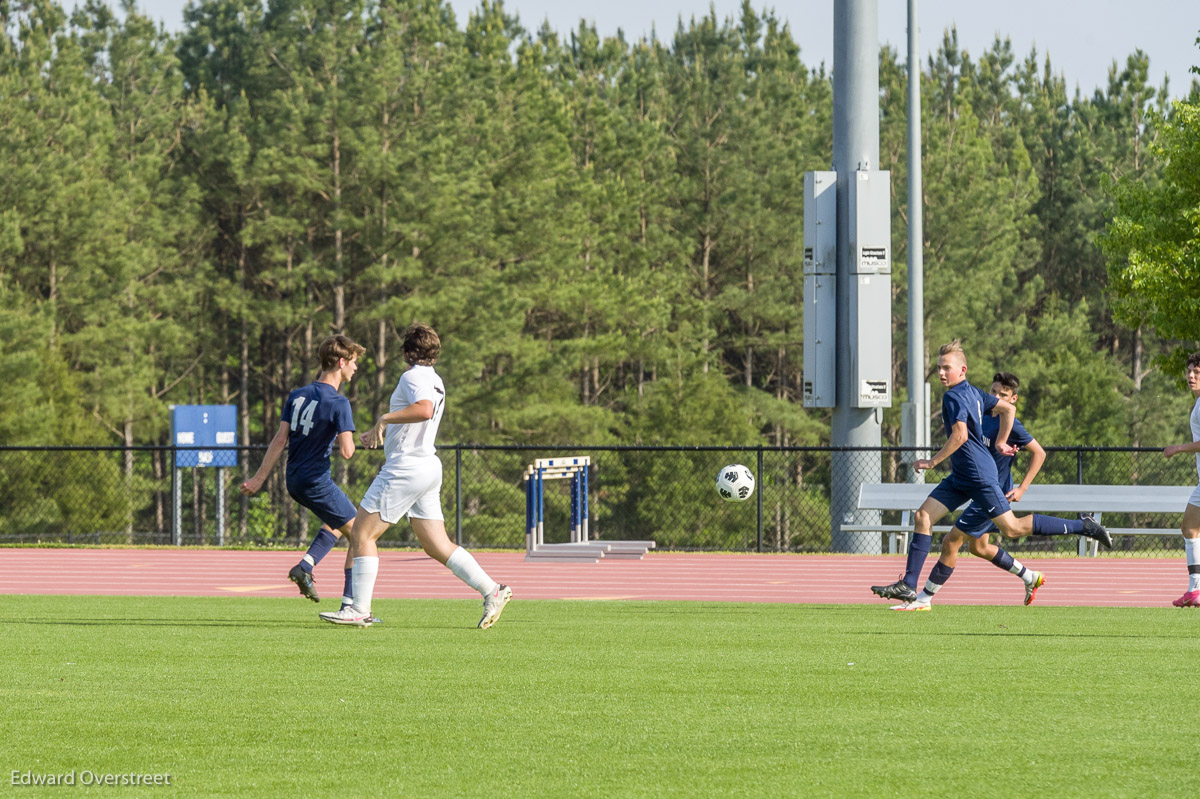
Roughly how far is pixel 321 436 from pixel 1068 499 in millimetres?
12063

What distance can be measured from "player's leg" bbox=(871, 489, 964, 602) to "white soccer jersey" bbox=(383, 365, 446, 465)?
3.57 metres

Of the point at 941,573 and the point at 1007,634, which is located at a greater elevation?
the point at 941,573

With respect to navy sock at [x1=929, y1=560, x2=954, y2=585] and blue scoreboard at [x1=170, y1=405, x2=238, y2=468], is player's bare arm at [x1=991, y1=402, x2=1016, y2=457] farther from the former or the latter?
blue scoreboard at [x1=170, y1=405, x2=238, y2=468]

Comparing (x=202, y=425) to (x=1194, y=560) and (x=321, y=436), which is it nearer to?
(x=321, y=436)

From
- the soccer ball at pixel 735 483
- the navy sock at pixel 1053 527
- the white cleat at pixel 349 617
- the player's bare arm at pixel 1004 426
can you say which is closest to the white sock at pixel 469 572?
the white cleat at pixel 349 617

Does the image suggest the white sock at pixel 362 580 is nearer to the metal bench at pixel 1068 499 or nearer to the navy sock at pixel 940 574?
the navy sock at pixel 940 574

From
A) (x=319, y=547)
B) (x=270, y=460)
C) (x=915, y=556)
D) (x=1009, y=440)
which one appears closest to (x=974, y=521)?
(x=915, y=556)

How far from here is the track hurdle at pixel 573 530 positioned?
712 inches

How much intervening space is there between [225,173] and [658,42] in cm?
2530

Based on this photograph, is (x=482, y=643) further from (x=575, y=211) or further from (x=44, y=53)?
(x=44, y=53)

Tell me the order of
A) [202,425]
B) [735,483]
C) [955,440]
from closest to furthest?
[955,440], [735,483], [202,425]

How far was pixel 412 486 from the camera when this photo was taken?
379 inches

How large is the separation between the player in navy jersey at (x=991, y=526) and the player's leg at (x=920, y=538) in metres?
0.11

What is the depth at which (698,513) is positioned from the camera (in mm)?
50781
